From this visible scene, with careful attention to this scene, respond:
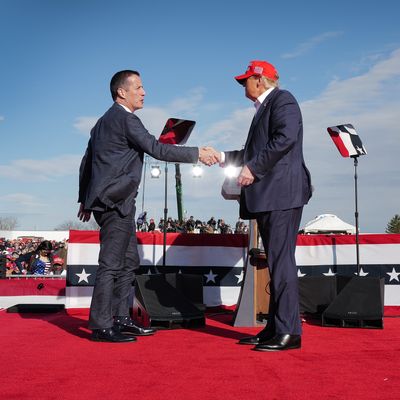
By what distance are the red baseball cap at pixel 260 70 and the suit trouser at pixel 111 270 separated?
50.2 inches

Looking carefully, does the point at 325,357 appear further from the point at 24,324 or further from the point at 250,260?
the point at 24,324

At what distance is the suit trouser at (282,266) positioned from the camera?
3.08 m

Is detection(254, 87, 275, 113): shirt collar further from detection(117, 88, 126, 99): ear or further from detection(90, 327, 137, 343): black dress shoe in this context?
detection(90, 327, 137, 343): black dress shoe

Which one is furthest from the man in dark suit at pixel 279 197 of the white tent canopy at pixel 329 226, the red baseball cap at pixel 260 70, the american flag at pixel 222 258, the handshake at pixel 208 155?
the white tent canopy at pixel 329 226

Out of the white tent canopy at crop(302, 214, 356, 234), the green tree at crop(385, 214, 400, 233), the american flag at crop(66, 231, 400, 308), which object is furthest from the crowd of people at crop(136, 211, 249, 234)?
the green tree at crop(385, 214, 400, 233)

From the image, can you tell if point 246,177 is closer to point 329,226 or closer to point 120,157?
point 120,157

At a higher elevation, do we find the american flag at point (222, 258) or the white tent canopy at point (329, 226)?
the white tent canopy at point (329, 226)

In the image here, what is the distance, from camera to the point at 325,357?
2.75 m

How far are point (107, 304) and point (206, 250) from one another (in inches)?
106

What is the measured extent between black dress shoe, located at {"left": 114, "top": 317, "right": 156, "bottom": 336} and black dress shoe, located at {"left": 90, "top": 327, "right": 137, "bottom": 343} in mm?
261

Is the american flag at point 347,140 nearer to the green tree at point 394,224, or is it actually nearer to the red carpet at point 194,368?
the red carpet at point 194,368

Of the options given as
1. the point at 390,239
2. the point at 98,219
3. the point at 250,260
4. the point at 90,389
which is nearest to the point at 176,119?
the point at 250,260

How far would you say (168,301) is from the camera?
4.31 m

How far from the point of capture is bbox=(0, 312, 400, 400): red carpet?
197cm
